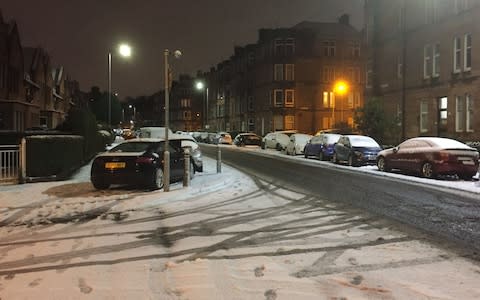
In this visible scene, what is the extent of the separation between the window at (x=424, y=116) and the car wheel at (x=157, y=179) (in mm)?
26044

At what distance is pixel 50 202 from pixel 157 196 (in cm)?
249

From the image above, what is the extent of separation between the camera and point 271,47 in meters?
70.7

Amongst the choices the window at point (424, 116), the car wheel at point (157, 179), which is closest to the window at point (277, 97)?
the window at point (424, 116)

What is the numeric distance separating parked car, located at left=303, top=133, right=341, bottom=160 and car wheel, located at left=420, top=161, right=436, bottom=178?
9.84m

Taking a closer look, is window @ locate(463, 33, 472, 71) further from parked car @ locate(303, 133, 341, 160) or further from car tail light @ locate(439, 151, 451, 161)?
car tail light @ locate(439, 151, 451, 161)

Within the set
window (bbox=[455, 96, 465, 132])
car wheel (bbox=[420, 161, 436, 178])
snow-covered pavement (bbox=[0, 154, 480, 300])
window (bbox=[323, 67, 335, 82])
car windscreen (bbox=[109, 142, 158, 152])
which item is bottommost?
snow-covered pavement (bbox=[0, 154, 480, 300])

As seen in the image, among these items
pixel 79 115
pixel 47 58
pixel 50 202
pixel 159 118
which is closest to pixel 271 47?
pixel 47 58

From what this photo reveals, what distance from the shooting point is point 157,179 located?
1529cm

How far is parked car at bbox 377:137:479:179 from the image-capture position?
19375 mm

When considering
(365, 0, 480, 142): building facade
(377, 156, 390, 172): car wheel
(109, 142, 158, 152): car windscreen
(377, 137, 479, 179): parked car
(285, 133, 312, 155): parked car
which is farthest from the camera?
(285, 133, 312, 155): parked car

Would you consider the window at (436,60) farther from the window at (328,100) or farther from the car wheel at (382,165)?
the window at (328,100)

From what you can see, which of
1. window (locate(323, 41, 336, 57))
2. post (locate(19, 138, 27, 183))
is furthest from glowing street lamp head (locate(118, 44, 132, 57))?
window (locate(323, 41, 336, 57))

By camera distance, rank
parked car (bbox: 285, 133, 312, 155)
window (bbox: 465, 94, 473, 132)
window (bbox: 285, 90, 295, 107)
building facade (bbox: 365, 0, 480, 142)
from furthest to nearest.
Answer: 1. window (bbox: 285, 90, 295, 107)
2. parked car (bbox: 285, 133, 312, 155)
3. building facade (bbox: 365, 0, 480, 142)
4. window (bbox: 465, 94, 473, 132)

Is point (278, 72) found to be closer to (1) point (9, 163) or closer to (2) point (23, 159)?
(2) point (23, 159)
